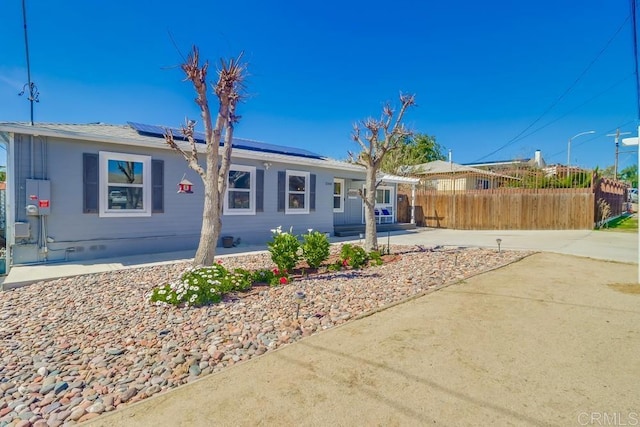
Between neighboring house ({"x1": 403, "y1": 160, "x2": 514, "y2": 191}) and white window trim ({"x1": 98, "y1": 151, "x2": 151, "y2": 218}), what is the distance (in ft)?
50.5

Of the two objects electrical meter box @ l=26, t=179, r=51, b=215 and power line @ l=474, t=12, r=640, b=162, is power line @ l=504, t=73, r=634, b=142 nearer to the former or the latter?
power line @ l=474, t=12, r=640, b=162

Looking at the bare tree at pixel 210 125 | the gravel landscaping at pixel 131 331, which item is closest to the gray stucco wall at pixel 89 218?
the gravel landscaping at pixel 131 331

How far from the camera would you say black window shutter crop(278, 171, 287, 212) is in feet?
37.6

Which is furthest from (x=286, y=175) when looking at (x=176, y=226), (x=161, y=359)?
(x=161, y=359)

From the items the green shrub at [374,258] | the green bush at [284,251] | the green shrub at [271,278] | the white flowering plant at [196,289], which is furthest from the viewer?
the green shrub at [374,258]

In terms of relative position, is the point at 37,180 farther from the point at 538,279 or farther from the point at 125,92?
the point at 538,279

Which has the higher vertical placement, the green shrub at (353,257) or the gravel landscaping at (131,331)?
the green shrub at (353,257)

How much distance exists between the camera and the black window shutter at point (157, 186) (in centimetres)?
869

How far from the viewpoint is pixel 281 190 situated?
11523 millimetres

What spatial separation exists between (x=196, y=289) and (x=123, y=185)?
5.30 metres

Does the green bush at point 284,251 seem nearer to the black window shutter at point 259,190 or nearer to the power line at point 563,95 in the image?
the black window shutter at point 259,190

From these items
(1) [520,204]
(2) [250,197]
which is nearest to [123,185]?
(2) [250,197]

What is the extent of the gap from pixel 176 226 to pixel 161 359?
22.1 ft

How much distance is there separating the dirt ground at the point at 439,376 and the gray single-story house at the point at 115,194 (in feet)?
22.5
